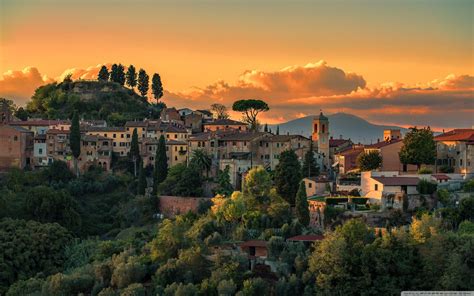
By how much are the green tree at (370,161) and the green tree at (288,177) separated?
5410 millimetres

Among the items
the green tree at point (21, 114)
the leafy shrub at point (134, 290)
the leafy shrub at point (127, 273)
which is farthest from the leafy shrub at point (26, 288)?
the green tree at point (21, 114)

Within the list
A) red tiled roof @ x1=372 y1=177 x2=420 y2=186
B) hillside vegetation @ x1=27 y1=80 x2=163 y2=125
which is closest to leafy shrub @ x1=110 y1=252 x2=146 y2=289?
red tiled roof @ x1=372 y1=177 x2=420 y2=186

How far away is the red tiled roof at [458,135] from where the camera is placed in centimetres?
Answer: 4819

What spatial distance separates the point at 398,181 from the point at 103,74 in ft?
149

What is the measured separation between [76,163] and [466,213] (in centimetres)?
2902

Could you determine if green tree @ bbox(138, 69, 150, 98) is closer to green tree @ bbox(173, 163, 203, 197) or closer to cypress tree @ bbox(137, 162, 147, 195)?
cypress tree @ bbox(137, 162, 147, 195)

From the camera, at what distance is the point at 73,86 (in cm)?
7756

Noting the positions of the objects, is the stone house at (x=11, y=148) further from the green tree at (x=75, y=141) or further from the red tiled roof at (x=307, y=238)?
the red tiled roof at (x=307, y=238)

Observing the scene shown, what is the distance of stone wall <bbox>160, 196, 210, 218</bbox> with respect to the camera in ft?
159

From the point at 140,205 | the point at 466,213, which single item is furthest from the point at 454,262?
the point at 140,205

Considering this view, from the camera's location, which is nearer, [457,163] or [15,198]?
[457,163]

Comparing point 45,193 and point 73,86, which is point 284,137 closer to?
point 45,193

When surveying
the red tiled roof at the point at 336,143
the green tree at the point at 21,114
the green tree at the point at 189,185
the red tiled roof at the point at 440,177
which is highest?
the green tree at the point at 21,114

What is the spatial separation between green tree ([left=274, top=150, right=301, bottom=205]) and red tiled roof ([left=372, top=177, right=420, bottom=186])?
442cm
